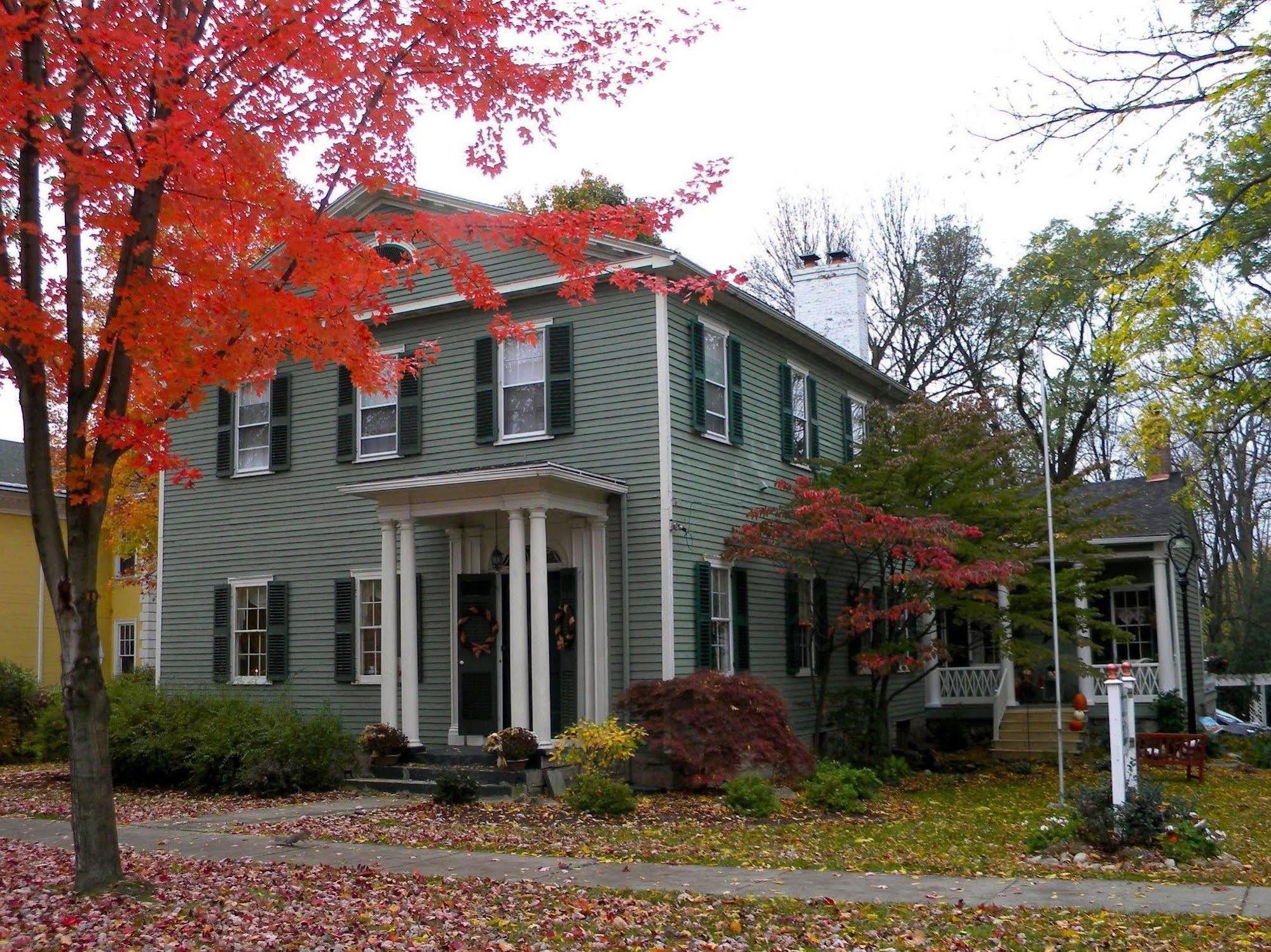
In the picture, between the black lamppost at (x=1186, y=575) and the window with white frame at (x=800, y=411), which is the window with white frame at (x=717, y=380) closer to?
the window with white frame at (x=800, y=411)

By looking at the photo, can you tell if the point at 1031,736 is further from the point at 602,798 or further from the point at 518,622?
the point at 602,798

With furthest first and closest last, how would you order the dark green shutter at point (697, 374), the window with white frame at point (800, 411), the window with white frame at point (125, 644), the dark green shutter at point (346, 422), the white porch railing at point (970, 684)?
the window with white frame at point (125, 644), the white porch railing at point (970, 684), the window with white frame at point (800, 411), the dark green shutter at point (346, 422), the dark green shutter at point (697, 374)

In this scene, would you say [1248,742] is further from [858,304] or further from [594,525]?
[594,525]

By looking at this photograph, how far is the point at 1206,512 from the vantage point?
43094 millimetres

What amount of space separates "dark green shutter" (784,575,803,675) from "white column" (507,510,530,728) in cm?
495

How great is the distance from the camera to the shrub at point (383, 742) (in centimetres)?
1565

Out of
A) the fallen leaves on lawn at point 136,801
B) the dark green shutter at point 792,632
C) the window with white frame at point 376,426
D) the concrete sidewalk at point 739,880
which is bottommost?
the fallen leaves on lawn at point 136,801

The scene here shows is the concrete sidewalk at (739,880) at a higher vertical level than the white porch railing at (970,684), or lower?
lower

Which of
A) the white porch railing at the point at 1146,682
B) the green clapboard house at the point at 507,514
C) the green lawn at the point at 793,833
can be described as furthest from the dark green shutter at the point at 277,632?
the white porch railing at the point at 1146,682

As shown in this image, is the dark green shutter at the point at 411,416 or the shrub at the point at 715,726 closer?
the shrub at the point at 715,726

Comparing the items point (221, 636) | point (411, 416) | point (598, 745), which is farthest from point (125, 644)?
point (598, 745)

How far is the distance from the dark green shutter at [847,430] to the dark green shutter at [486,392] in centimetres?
716

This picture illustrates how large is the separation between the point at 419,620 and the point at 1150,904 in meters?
11.8

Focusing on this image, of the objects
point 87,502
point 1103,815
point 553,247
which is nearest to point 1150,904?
point 1103,815
